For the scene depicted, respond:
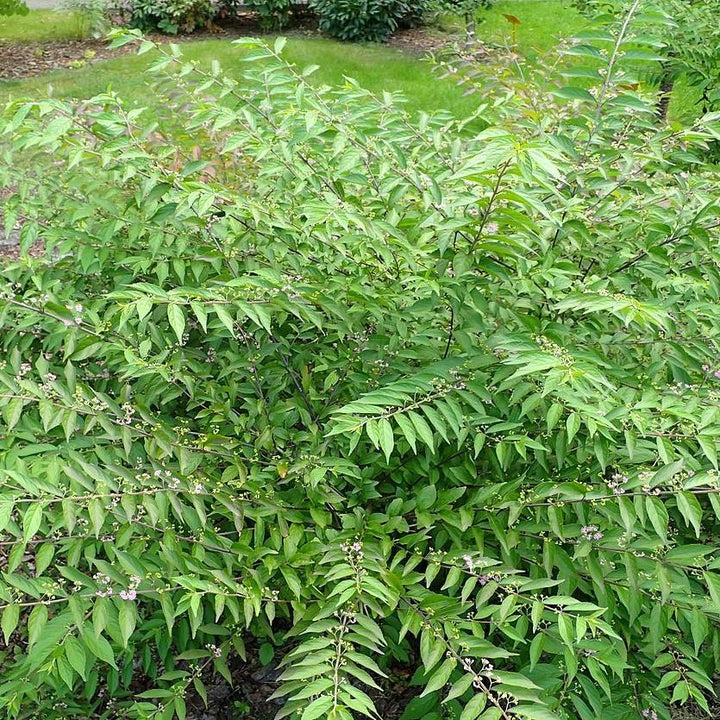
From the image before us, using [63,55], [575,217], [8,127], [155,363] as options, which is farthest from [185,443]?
[63,55]

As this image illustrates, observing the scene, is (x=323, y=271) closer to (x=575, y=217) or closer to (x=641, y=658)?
(x=575, y=217)

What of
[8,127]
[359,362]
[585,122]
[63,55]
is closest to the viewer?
[8,127]

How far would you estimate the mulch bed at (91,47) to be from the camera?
37.6 ft

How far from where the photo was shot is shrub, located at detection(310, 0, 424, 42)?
12164 millimetres

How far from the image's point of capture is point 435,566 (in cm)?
222

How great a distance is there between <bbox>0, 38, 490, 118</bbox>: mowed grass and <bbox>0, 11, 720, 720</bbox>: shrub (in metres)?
6.93

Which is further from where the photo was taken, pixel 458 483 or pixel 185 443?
pixel 458 483

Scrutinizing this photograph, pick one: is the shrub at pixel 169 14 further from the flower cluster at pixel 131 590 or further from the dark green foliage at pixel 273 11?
the flower cluster at pixel 131 590

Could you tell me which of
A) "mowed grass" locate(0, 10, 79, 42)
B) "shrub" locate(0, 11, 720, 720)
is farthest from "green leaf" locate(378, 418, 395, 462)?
"mowed grass" locate(0, 10, 79, 42)

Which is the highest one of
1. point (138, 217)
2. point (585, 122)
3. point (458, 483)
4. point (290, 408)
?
point (585, 122)

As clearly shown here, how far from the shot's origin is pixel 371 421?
2000 millimetres

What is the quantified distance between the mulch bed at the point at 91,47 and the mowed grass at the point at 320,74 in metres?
0.40

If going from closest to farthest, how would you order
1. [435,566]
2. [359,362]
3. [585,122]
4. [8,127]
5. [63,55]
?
[435,566] < [8,127] < [359,362] < [585,122] < [63,55]

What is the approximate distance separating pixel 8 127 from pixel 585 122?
191 cm
